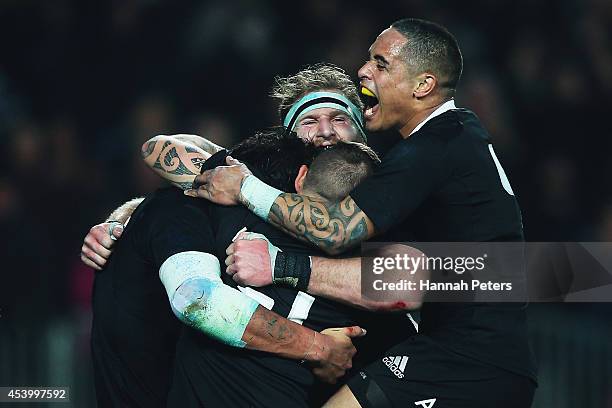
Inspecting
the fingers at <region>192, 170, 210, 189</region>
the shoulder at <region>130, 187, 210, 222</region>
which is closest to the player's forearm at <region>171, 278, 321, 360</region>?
the shoulder at <region>130, 187, 210, 222</region>

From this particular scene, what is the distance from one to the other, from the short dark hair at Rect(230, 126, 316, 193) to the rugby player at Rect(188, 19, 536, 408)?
4.4 inches

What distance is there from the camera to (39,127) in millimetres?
8328

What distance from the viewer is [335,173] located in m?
4.43

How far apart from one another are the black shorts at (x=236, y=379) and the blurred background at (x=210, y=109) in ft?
9.27

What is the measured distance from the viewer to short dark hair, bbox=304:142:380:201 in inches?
174

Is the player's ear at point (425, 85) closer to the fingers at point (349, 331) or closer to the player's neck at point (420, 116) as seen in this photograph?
the player's neck at point (420, 116)

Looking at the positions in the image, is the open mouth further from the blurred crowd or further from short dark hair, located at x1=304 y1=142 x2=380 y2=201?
the blurred crowd

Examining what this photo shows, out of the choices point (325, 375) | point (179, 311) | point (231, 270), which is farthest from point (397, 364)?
point (179, 311)

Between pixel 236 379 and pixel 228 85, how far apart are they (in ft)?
15.8

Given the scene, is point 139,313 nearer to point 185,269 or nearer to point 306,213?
point 185,269

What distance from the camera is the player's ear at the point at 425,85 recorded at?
4.91 metres

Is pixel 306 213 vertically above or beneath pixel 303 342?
above

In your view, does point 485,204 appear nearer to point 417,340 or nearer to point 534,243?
point 417,340

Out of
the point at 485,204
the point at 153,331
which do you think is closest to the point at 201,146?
the point at 153,331
